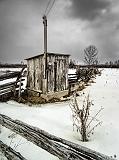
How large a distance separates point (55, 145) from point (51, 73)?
772cm

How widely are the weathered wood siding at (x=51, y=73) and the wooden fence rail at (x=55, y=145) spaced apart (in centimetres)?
585

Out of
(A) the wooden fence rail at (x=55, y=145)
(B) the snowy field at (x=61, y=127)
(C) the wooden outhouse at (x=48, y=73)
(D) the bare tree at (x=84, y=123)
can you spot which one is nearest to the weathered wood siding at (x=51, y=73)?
(C) the wooden outhouse at (x=48, y=73)

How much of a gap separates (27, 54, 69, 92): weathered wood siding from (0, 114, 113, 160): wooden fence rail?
5851 millimetres

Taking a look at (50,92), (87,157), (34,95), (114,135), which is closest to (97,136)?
(114,135)

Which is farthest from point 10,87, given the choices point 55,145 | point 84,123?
point 55,145

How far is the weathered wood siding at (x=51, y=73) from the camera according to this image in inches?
466

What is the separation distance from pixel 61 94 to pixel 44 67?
1.79 meters

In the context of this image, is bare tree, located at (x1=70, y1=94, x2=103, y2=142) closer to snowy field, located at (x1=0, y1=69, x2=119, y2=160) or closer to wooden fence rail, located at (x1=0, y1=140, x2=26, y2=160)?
snowy field, located at (x1=0, y1=69, x2=119, y2=160)

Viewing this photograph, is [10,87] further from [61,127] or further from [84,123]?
[84,123]

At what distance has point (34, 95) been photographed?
1238 cm

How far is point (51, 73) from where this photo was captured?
11.9m

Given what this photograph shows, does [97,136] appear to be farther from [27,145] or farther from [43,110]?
[43,110]

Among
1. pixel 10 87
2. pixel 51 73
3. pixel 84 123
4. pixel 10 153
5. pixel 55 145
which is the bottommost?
pixel 10 153

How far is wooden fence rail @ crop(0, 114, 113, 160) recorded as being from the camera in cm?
377
